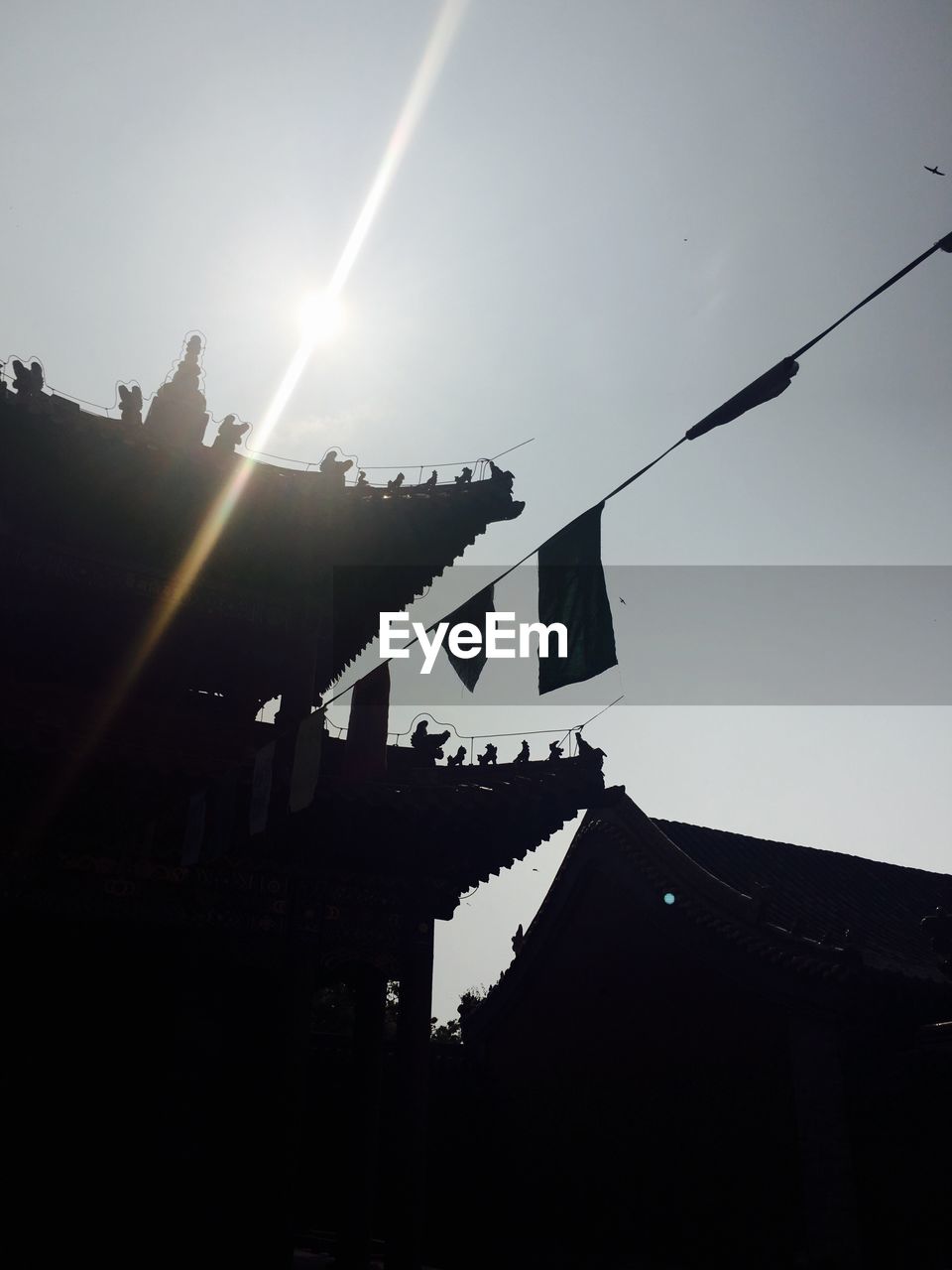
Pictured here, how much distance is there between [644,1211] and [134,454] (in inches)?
533

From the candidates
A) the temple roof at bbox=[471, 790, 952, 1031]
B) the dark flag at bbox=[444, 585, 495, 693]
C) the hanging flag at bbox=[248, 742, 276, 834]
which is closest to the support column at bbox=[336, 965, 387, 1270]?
the hanging flag at bbox=[248, 742, 276, 834]

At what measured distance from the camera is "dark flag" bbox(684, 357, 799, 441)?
564 cm

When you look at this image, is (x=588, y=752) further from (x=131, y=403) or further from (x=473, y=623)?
(x=131, y=403)

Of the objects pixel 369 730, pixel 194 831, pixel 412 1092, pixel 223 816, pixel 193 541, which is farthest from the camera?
pixel 193 541

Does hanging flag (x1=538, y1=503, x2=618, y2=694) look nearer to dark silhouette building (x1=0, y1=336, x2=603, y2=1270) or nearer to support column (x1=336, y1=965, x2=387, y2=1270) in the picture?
dark silhouette building (x1=0, y1=336, x2=603, y2=1270)

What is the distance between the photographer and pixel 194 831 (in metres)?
8.77

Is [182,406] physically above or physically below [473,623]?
above

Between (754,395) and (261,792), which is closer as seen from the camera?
(754,395)

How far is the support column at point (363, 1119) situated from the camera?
955 centimetres

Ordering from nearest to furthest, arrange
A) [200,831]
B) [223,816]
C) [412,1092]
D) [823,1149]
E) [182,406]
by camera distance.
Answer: [223,816] < [200,831] < [412,1092] < [182,406] < [823,1149]

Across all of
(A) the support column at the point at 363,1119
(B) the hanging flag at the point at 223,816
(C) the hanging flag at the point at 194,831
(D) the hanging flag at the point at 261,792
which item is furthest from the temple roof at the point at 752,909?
(C) the hanging flag at the point at 194,831

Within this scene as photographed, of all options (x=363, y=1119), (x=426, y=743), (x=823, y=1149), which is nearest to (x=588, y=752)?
(x=426, y=743)

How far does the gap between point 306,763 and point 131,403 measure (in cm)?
540

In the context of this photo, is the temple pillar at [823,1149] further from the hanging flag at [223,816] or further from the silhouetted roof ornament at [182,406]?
the silhouetted roof ornament at [182,406]
